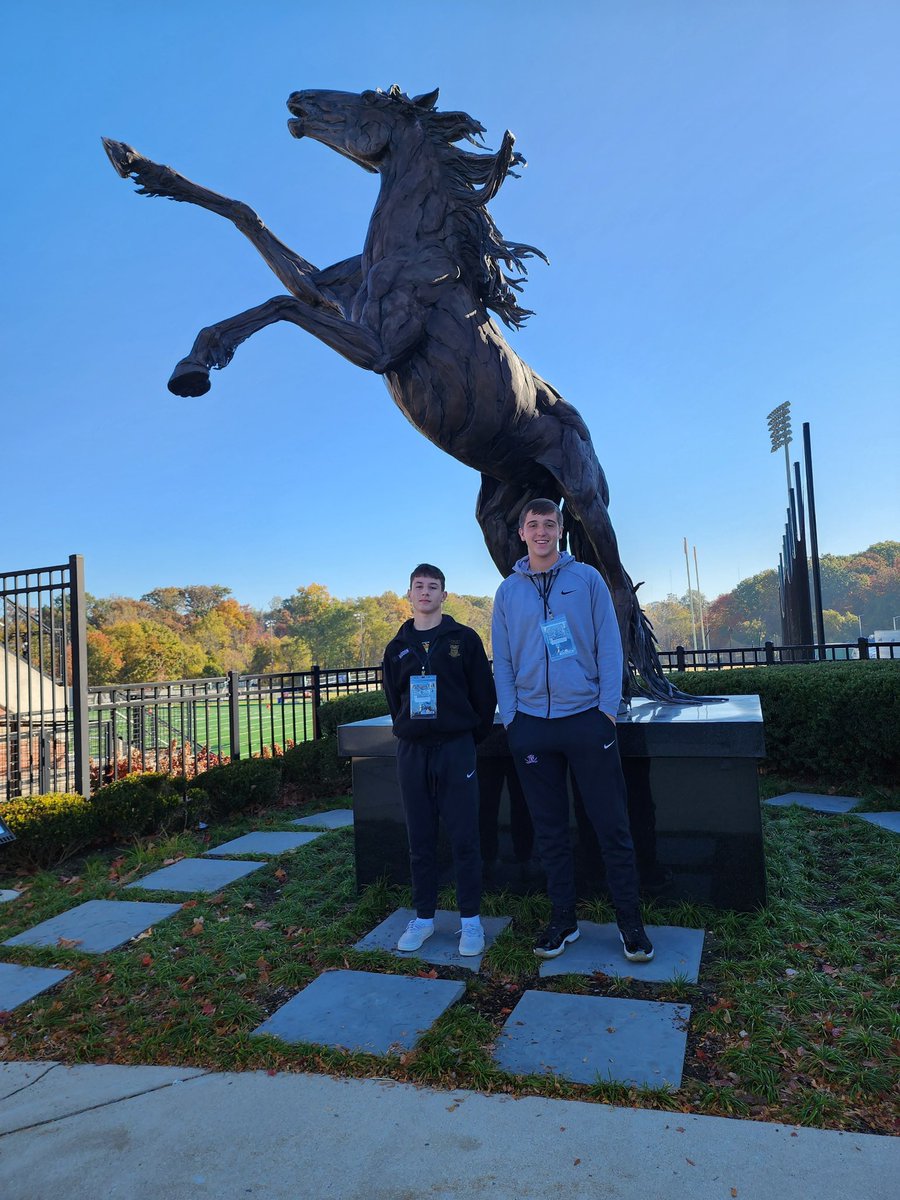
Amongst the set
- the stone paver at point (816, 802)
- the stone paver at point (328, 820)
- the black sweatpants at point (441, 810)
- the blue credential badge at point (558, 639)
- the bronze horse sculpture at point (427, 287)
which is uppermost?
the bronze horse sculpture at point (427, 287)

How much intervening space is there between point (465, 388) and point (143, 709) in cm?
557

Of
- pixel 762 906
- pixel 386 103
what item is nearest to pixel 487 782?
pixel 762 906

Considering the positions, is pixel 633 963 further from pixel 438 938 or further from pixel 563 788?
pixel 438 938

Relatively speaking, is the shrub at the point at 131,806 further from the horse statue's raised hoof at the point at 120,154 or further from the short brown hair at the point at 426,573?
the horse statue's raised hoof at the point at 120,154

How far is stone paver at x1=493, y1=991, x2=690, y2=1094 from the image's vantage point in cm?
217

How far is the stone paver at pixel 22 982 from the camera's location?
302 centimetres

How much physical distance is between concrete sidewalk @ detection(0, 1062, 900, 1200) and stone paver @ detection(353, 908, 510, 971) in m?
0.92

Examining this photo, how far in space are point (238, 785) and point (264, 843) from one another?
1.31m

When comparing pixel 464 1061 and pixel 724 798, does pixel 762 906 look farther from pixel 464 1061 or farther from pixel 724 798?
pixel 464 1061

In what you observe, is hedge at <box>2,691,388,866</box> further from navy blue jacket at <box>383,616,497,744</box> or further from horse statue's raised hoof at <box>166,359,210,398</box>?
horse statue's raised hoof at <box>166,359,210,398</box>

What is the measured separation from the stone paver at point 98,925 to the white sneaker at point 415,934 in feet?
4.72

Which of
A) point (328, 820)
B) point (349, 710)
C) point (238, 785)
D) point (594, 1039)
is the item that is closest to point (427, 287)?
point (594, 1039)

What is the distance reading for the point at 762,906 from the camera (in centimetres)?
336

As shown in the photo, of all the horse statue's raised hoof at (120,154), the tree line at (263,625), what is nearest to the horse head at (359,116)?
the horse statue's raised hoof at (120,154)
